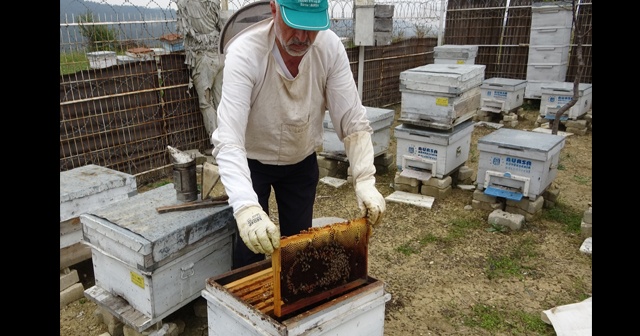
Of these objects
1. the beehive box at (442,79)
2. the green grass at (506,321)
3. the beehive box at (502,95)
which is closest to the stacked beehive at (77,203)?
the green grass at (506,321)

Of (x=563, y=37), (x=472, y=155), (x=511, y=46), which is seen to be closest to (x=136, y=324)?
(x=472, y=155)

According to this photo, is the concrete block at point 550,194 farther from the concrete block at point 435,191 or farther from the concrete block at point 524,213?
the concrete block at point 435,191

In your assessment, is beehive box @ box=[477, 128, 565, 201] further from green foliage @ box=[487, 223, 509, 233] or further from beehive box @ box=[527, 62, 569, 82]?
beehive box @ box=[527, 62, 569, 82]

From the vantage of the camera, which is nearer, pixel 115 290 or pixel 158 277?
pixel 158 277

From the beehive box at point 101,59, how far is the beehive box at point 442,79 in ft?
12.1

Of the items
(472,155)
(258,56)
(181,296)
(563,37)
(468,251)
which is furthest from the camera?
(563,37)

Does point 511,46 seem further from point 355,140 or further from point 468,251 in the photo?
point 355,140

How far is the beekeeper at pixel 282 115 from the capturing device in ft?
7.05

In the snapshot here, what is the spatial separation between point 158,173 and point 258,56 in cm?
441

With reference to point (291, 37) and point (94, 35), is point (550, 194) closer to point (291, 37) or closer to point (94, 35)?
point (291, 37)

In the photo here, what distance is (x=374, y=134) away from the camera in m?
5.99

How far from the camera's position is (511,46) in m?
11.0

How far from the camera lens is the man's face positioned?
87.7 inches

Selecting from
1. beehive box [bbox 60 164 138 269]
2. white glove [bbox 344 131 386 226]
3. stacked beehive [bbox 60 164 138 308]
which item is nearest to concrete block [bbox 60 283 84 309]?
stacked beehive [bbox 60 164 138 308]
